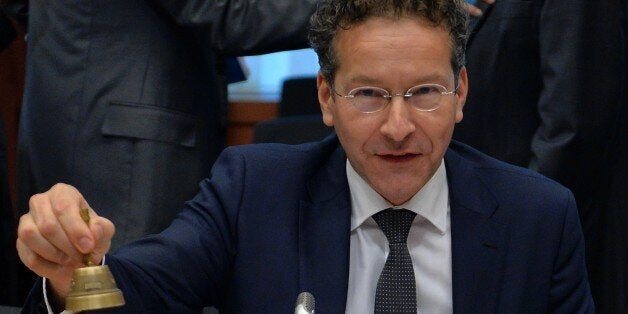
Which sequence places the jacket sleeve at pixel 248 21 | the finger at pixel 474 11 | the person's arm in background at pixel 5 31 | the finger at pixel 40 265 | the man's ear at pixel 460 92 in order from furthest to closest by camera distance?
the person's arm in background at pixel 5 31, the finger at pixel 474 11, the jacket sleeve at pixel 248 21, the man's ear at pixel 460 92, the finger at pixel 40 265

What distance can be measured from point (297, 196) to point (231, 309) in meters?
0.25

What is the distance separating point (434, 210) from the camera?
218cm

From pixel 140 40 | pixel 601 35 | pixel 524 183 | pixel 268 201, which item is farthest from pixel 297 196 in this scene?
pixel 601 35

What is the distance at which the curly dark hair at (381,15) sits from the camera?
2.09 meters

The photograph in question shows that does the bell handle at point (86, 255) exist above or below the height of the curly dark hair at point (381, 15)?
below

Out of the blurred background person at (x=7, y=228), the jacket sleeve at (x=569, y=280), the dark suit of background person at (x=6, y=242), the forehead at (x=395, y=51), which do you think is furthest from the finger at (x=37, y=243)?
the dark suit of background person at (x=6, y=242)

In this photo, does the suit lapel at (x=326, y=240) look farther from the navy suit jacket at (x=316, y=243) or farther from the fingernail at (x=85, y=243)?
the fingernail at (x=85, y=243)

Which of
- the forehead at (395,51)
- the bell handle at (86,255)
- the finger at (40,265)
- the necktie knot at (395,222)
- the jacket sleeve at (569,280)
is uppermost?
the forehead at (395,51)

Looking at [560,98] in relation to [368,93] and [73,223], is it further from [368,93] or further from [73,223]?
[73,223]

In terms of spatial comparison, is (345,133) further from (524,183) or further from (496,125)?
(496,125)

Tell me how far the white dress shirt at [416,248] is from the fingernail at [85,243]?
0.64m

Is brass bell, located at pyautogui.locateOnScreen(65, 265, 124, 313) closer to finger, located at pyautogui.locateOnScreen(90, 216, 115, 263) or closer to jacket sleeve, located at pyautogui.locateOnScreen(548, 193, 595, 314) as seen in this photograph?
finger, located at pyautogui.locateOnScreen(90, 216, 115, 263)

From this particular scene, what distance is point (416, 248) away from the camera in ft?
7.10

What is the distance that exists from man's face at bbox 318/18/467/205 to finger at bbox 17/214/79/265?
63 centimetres
